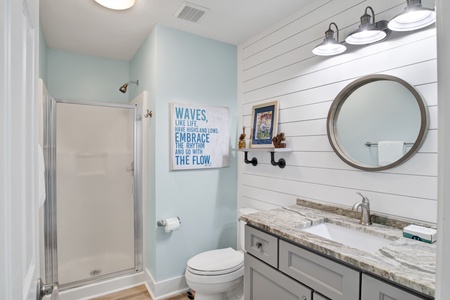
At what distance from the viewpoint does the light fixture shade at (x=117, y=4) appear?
1.85m

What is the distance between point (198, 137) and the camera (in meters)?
Answer: 2.45

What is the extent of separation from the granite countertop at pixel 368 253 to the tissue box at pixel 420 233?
0.02 meters

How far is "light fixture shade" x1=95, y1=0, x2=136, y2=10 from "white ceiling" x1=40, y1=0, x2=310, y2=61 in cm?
6

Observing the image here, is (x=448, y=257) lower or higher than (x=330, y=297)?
higher

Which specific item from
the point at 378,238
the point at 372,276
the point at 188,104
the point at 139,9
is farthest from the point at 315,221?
the point at 139,9

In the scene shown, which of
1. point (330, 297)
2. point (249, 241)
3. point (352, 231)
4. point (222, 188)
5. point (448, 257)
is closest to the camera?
point (448, 257)

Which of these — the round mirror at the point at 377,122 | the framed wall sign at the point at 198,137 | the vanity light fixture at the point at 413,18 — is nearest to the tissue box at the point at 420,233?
the round mirror at the point at 377,122

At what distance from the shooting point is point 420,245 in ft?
3.81

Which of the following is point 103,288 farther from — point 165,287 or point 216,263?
point 216,263

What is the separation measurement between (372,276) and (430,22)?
1.28 metres

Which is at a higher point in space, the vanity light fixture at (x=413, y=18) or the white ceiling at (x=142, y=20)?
the white ceiling at (x=142, y=20)

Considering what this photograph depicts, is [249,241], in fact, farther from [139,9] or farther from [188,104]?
[139,9]

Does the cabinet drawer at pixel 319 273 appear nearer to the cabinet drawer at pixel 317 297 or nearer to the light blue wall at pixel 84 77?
the cabinet drawer at pixel 317 297

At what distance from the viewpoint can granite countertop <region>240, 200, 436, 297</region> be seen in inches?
36.3
